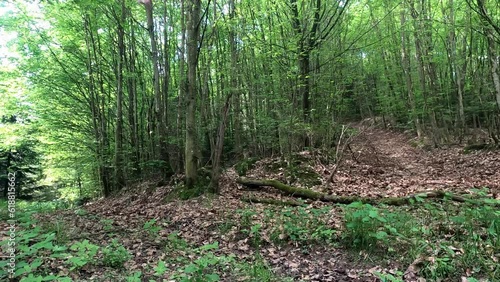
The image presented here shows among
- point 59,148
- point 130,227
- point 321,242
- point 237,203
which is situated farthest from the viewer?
point 59,148

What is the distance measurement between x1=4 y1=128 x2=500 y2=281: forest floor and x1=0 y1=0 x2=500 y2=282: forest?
0.04m

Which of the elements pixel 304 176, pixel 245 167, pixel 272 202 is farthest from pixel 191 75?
pixel 304 176

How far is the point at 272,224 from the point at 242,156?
363 inches

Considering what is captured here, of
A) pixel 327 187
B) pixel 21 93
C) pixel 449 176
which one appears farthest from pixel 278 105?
pixel 21 93

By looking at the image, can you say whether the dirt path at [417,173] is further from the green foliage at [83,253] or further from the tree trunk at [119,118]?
the tree trunk at [119,118]

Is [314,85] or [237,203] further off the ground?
[314,85]

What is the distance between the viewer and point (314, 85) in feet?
32.1

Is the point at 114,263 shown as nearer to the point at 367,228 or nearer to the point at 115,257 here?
the point at 115,257

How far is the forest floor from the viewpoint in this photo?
3625 mm

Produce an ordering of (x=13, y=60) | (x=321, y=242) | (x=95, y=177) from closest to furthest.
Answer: (x=321, y=242) < (x=13, y=60) < (x=95, y=177)

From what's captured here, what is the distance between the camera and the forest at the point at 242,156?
3.69 m

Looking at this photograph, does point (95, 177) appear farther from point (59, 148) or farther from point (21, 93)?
point (21, 93)

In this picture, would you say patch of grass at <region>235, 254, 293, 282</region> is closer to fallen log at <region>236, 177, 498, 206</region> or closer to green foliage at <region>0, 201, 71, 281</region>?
green foliage at <region>0, 201, 71, 281</region>

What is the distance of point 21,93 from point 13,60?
1448 mm
